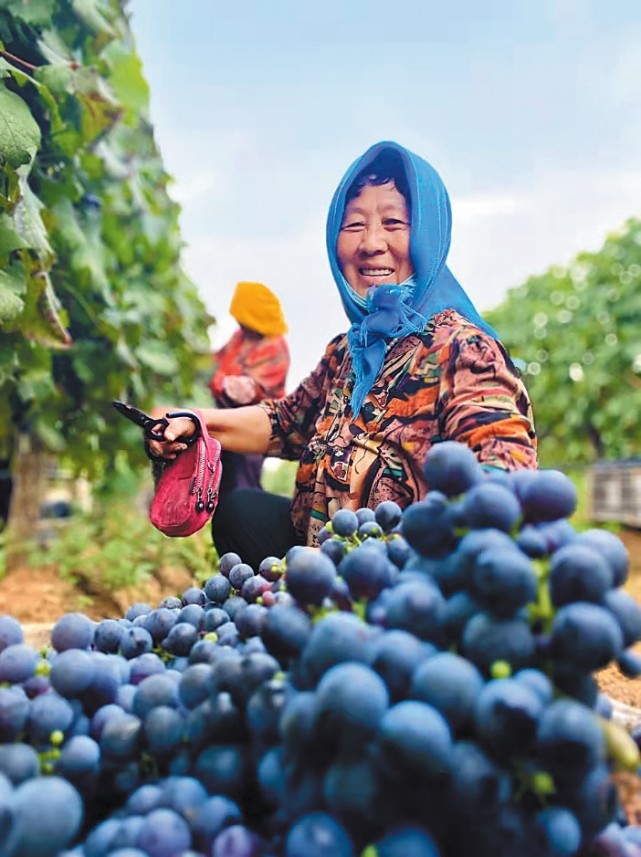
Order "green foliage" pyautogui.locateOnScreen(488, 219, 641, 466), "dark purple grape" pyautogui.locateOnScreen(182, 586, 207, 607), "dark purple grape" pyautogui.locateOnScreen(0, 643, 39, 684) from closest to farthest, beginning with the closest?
"dark purple grape" pyautogui.locateOnScreen(0, 643, 39, 684) < "dark purple grape" pyautogui.locateOnScreen(182, 586, 207, 607) < "green foliage" pyautogui.locateOnScreen(488, 219, 641, 466)

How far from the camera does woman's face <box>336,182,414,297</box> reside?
1989 mm

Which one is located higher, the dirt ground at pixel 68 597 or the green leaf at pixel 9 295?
the green leaf at pixel 9 295

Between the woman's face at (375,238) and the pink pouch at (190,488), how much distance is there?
1.92 feet

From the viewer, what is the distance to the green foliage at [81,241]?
8.30 feet

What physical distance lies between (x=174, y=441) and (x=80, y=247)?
2085 millimetres

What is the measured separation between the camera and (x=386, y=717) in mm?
739

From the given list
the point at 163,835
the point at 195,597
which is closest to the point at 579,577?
the point at 163,835

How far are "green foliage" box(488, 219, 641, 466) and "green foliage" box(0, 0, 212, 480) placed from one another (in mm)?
9233

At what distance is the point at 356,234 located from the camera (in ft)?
6.66

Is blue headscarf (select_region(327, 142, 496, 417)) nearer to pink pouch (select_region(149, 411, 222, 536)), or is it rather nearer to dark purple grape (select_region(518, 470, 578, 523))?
pink pouch (select_region(149, 411, 222, 536))

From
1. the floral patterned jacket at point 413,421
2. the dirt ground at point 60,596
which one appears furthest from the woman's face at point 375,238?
the dirt ground at point 60,596

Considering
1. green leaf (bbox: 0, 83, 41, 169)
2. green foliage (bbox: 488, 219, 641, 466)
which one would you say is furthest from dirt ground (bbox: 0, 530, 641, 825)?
green foliage (bbox: 488, 219, 641, 466)

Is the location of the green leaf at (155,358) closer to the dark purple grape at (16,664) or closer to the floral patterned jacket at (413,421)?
the floral patterned jacket at (413,421)

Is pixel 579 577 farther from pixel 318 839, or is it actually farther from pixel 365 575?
pixel 318 839
